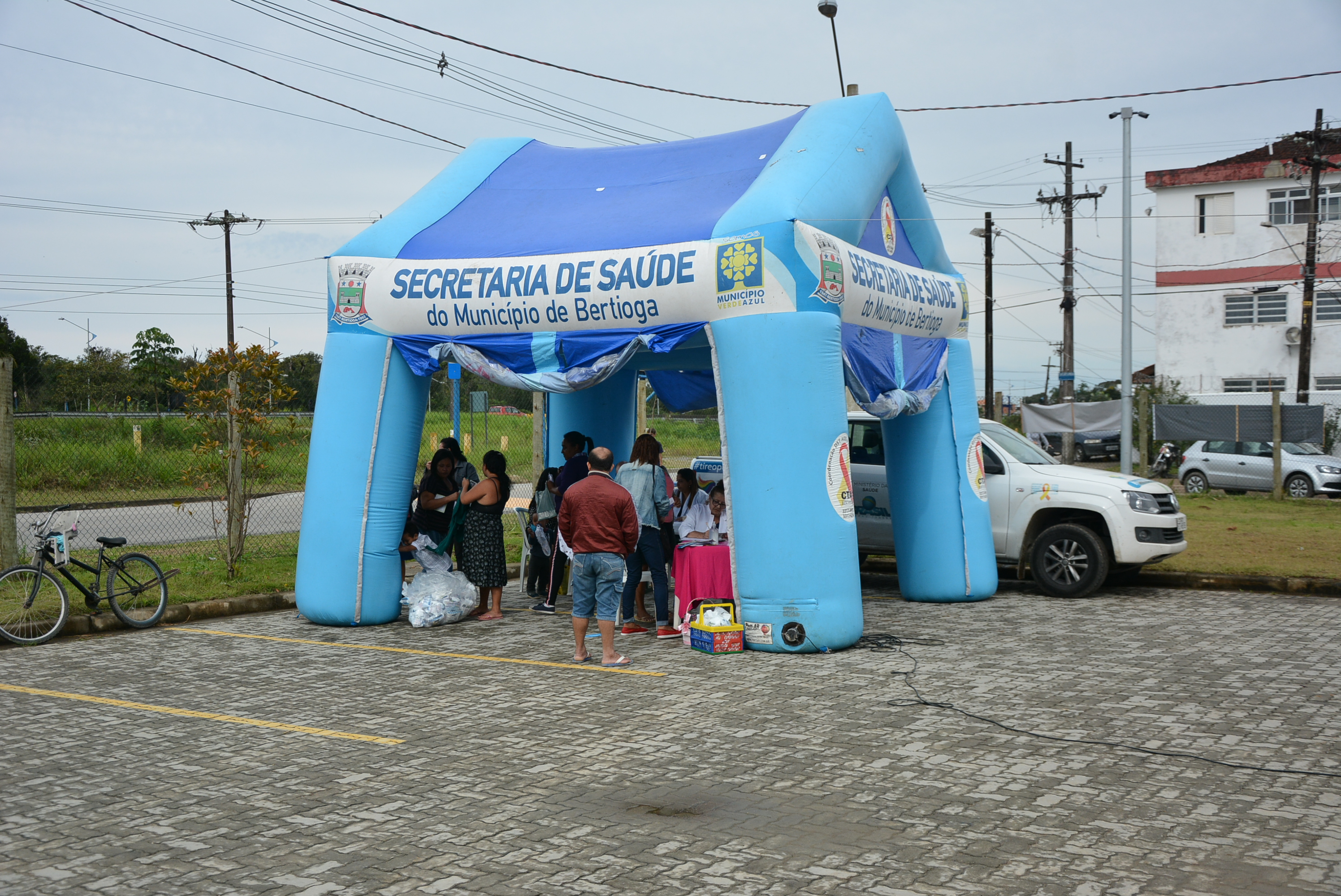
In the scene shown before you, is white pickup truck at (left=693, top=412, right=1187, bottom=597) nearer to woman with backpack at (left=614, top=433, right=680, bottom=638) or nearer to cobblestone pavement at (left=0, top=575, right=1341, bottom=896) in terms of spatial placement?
woman with backpack at (left=614, top=433, right=680, bottom=638)

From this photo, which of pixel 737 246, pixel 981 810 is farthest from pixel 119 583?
pixel 981 810

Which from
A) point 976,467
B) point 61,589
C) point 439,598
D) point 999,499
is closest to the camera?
point 61,589

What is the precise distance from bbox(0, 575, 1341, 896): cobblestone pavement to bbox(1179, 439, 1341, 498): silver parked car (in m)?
15.1

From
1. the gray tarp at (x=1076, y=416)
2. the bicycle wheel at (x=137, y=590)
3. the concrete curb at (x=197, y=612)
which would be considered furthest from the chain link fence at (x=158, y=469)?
the gray tarp at (x=1076, y=416)

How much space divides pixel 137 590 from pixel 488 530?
328cm

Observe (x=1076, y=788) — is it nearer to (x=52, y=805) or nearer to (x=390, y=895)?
(x=390, y=895)

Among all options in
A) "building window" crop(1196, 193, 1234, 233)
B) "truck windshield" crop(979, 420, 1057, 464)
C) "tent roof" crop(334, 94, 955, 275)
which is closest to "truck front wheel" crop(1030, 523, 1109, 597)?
"truck windshield" crop(979, 420, 1057, 464)

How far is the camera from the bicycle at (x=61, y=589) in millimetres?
9555

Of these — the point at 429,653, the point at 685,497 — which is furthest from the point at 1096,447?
the point at 429,653

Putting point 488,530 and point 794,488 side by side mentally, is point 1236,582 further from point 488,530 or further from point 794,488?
point 488,530

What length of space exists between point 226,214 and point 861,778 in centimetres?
4004

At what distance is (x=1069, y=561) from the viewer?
40.4 feet

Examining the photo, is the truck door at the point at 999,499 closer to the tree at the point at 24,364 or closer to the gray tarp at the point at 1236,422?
the gray tarp at the point at 1236,422

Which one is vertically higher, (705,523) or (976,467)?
(976,467)
